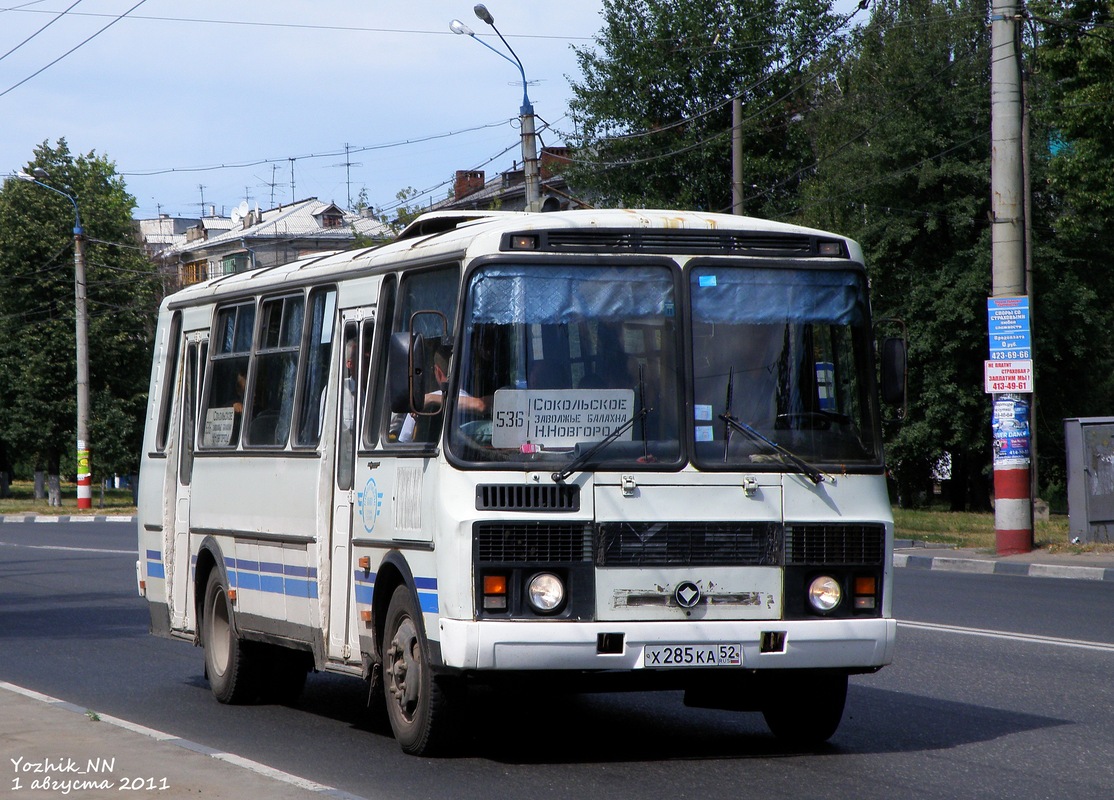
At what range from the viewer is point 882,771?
25.3ft

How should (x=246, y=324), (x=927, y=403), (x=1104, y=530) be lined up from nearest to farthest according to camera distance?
(x=246, y=324) < (x=1104, y=530) < (x=927, y=403)

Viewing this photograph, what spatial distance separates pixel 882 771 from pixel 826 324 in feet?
7.22

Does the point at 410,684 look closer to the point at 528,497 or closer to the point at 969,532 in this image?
Result: the point at 528,497

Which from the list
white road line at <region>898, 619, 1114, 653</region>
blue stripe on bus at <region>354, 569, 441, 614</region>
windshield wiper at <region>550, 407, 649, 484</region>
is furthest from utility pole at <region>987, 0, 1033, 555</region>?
windshield wiper at <region>550, 407, 649, 484</region>

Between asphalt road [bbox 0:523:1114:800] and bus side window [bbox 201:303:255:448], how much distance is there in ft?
5.82

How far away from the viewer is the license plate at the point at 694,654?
7.68 m

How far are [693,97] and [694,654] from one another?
49.9 metres

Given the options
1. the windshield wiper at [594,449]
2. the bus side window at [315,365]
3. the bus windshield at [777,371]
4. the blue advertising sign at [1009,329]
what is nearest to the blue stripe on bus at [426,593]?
the windshield wiper at [594,449]

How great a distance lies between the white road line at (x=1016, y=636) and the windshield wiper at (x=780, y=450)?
529cm

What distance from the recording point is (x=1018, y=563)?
21469 mm

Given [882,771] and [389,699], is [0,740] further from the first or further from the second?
[882,771]

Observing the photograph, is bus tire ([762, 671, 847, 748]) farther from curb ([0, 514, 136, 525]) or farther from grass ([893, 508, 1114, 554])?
curb ([0, 514, 136, 525])

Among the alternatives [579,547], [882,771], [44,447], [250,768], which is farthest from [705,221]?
[44,447]

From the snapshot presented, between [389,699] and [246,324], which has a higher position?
[246,324]
